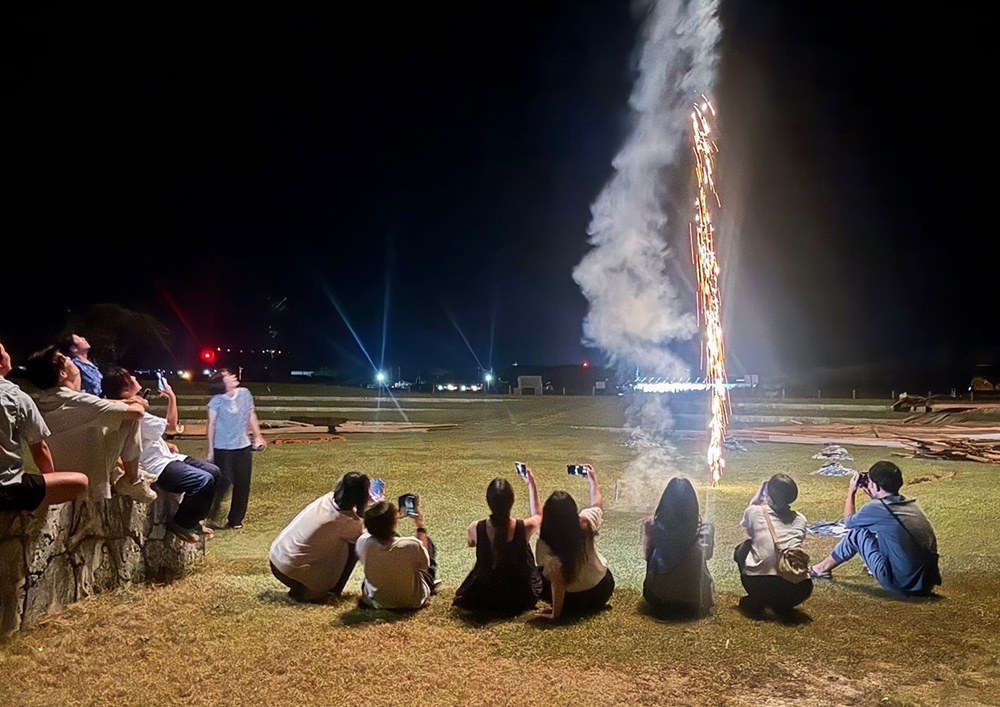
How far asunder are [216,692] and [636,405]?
2773cm

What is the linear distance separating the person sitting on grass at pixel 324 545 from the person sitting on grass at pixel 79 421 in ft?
4.77

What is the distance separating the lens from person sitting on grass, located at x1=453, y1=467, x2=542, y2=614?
556 cm

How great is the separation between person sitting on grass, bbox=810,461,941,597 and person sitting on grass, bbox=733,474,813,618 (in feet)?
2.69

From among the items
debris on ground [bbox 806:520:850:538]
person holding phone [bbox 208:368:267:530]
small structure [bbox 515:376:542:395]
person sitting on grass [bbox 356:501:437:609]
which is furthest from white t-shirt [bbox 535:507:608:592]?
small structure [bbox 515:376:542:395]

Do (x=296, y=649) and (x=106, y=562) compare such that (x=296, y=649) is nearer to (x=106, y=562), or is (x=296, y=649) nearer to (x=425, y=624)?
(x=425, y=624)

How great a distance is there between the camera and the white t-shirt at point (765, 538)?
556 cm

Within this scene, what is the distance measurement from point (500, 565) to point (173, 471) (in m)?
2.83

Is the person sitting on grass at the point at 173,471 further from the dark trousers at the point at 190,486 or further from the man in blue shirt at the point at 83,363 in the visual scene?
the man in blue shirt at the point at 83,363

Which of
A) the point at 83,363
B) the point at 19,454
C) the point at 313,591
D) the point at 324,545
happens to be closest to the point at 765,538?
the point at 324,545

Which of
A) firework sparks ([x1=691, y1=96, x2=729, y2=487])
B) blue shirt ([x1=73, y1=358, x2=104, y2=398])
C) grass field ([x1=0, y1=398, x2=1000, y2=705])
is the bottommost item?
grass field ([x1=0, y1=398, x2=1000, y2=705])

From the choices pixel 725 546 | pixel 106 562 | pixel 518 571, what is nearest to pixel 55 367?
pixel 106 562

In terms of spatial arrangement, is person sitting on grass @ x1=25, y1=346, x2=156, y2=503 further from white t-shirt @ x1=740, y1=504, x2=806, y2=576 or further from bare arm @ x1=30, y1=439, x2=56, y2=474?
white t-shirt @ x1=740, y1=504, x2=806, y2=576

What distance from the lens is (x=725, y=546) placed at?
7.96 metres

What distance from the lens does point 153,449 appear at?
651 centimetres
